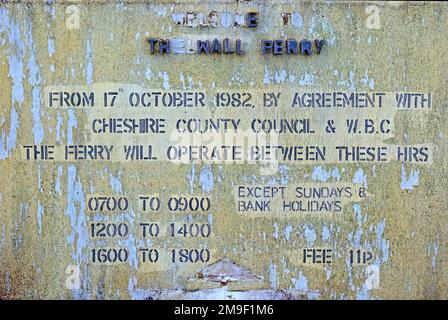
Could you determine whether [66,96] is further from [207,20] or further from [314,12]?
[314,12]

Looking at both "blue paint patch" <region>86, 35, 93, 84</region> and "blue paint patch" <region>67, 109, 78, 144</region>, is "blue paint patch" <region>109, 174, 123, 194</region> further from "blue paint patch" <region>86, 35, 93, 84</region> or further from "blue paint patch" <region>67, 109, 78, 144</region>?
"blue paint patch" <region>86, 35, 93, 84</region>

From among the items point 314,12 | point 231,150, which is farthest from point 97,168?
point 314,12

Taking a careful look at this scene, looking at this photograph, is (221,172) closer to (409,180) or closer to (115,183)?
(115,183)

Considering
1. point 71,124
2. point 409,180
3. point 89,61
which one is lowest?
point 409,180

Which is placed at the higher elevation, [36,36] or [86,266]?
[36,36]

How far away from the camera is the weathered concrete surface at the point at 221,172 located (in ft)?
7.68

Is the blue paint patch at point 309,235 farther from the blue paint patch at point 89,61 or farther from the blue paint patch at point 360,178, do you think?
the blue paint patch at point 89,61

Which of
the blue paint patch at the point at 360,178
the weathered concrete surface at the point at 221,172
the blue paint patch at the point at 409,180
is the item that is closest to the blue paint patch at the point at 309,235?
the weathered concrete surface at the point at 221,172

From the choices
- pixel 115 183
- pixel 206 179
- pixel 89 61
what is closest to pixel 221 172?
pixel 206 179

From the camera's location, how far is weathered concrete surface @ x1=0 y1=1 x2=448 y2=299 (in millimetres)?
2342

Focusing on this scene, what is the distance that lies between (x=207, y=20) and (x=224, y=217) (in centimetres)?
82

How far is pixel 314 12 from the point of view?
2.35m

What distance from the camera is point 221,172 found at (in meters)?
2.37

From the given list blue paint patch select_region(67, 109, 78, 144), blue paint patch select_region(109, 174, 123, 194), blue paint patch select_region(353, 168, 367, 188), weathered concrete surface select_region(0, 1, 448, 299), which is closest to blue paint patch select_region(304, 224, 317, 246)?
weathered concrete surface select_region(0, 1, 448, 299)
